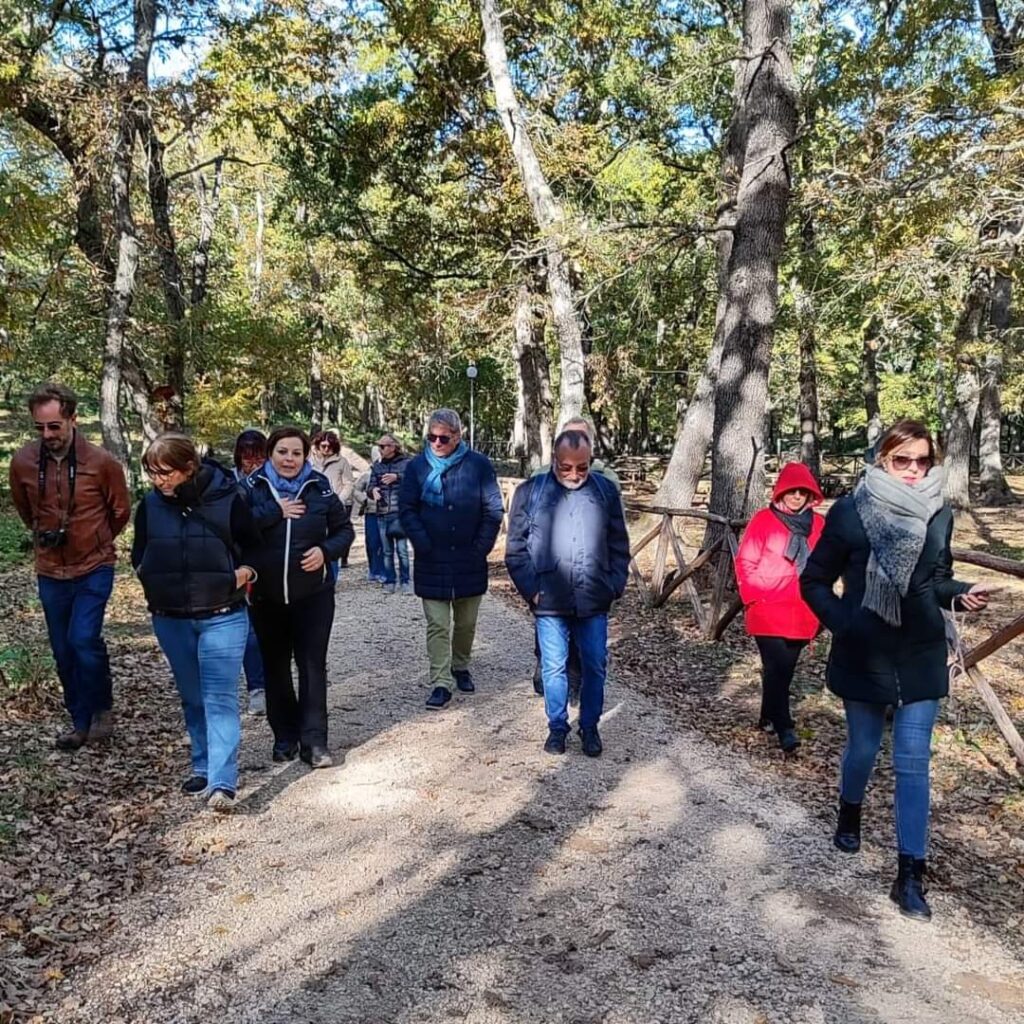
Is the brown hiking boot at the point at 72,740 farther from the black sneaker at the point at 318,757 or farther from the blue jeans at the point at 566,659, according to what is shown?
the blue jeans at the point at 566,659

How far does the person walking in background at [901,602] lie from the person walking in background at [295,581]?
8.27 ft

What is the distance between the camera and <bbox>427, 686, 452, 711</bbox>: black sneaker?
574cm

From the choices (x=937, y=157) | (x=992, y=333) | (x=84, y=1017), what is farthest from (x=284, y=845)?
(x=992, y=333)

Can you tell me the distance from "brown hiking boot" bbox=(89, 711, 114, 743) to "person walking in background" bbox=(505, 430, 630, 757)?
257 centimetres

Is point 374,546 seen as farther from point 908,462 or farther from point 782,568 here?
point 908,462

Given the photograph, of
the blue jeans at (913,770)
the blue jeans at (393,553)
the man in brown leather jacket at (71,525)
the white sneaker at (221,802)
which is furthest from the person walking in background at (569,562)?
the blue jeans at (393,553)

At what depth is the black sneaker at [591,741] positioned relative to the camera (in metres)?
4.83

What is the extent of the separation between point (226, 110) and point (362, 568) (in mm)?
6996

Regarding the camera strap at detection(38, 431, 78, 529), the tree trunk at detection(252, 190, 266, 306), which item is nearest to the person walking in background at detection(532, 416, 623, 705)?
the camera strap at detection(38, 431, 78, 529)

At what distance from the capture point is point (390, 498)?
31.1 ft

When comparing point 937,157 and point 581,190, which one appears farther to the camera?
point 581,190

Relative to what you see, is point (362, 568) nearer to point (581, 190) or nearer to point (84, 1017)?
point (581, 190)

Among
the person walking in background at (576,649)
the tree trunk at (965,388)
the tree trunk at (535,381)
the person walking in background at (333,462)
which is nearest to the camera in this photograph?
the person walking in background at (576,649)

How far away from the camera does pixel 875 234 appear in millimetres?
8641
